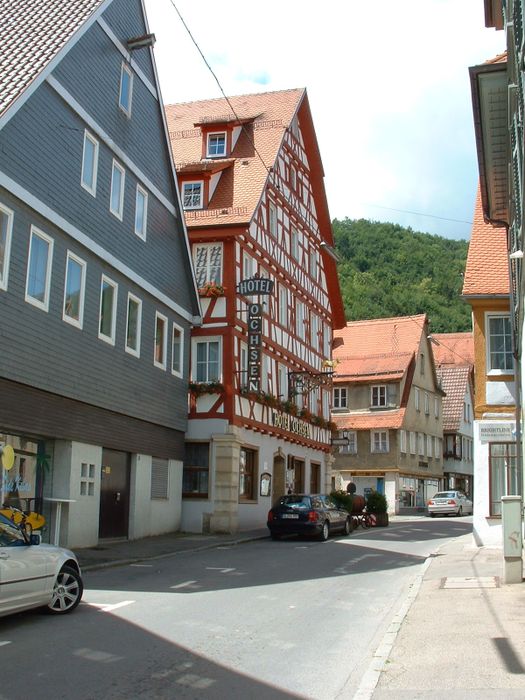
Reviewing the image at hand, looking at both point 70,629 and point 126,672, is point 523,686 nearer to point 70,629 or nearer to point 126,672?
point 126,672

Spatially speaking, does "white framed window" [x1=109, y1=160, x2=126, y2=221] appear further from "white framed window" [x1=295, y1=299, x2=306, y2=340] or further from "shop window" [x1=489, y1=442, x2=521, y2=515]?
"white framed window" [x1=295, y1=299, x2=306, y2=340]

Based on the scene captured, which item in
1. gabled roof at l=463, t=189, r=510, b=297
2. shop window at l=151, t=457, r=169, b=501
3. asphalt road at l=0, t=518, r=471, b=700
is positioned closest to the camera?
asphalt road at l=0, t=518, r=471, b=700

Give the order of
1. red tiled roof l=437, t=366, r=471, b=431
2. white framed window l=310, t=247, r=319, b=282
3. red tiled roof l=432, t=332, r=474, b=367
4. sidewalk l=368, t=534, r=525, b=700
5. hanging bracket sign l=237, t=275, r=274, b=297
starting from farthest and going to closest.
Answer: red tiled roof l=432, t=332, r=474, b=367 < red tiled roof l=437, t=366, r=471, b=431 < white framed window l=310, t=247, r=319, b=282 < hanging bracket sign l=237, t=275, r=274, b=297 < sidewalk l=368, t=534, r=525, b=700

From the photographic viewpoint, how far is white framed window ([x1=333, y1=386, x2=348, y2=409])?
53.9 metres

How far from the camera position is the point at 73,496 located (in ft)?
62.2

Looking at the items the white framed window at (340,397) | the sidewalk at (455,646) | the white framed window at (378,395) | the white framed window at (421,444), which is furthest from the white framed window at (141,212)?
the white framed window at (421,444)

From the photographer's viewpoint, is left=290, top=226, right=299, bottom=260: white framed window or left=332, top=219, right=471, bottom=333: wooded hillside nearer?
left=290, top=226, right=299, bottom=260: white framed window

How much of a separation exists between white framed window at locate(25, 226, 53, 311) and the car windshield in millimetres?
11014

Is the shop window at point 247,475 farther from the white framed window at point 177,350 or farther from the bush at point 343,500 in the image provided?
the white framed window at point 177,350

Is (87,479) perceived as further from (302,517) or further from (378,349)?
(378,349)

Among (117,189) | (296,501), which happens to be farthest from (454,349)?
(117,189)

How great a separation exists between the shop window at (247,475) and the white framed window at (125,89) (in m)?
11.9

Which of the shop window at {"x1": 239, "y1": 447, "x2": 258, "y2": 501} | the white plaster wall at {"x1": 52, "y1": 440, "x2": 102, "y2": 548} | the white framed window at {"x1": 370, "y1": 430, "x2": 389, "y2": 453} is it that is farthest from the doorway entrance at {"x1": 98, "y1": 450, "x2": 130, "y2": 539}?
the white framed window at {"x1": 370, "y1": 430, "x2": 389, "y2": 453}

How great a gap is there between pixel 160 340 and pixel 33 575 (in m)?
15.0
